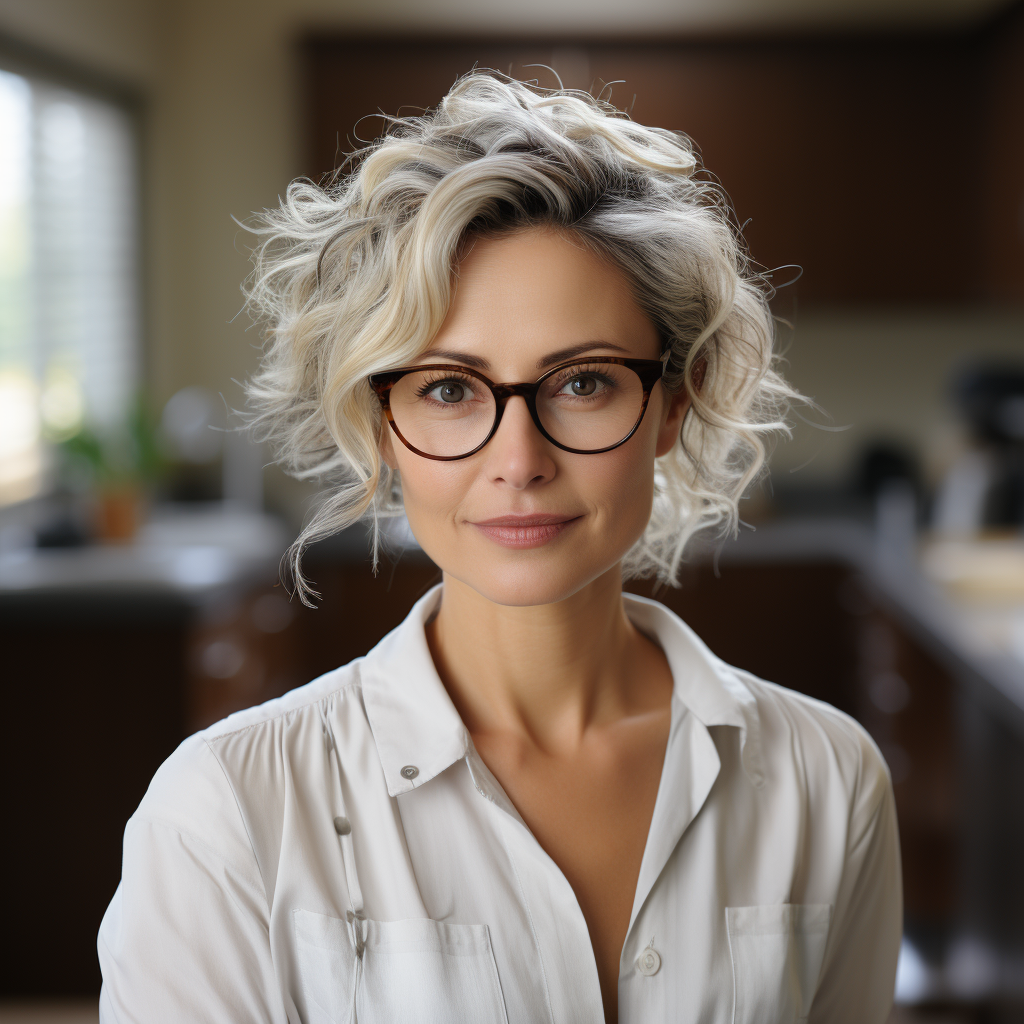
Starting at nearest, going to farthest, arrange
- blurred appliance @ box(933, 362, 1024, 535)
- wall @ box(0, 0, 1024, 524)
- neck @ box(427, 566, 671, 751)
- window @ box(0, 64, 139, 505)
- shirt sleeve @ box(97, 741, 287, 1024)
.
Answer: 1. shirt sleeve @ box(97, 741, 287, 1024)
2. neck @ box(427, 566, 671, 751)
3. window @ box(0, 64, 139, 505)
4. blurred appliance @ box(933, 362, 1024, 535)
5. wall @ box(0, 0, 1024, 524)

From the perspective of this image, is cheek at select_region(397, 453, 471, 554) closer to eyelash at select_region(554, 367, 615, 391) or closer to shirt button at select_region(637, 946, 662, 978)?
eyelash at select_region(554, 367, 615, 391)

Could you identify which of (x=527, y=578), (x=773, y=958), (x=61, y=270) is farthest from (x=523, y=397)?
(x=61, y=270)

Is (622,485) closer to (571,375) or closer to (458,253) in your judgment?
(571,375)

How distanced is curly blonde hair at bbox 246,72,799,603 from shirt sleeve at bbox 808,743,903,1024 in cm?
27

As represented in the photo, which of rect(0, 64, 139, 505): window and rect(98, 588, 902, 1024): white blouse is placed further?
rect(0, 64, 139, 505): window

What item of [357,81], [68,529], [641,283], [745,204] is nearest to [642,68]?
[745,204]

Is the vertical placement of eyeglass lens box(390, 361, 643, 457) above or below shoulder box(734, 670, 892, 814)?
above

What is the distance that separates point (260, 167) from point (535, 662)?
3686 mm

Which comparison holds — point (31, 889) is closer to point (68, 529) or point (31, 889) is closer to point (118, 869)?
point (118, 869)

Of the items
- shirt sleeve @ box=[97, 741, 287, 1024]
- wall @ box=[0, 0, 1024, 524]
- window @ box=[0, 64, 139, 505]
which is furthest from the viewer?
wall @ box=[0, 0, 1024, 524]

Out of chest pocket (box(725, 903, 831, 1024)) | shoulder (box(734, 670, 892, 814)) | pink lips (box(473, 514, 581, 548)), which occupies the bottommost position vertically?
chest pocket (box(725, 903, 831, 1024))

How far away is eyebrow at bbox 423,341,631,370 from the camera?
805 millimetres

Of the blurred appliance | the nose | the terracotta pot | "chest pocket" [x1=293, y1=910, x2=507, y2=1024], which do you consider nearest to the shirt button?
"chest pocket" [x1=293, y1=910, x2=507, y2=1024]

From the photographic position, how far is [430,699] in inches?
36.2
